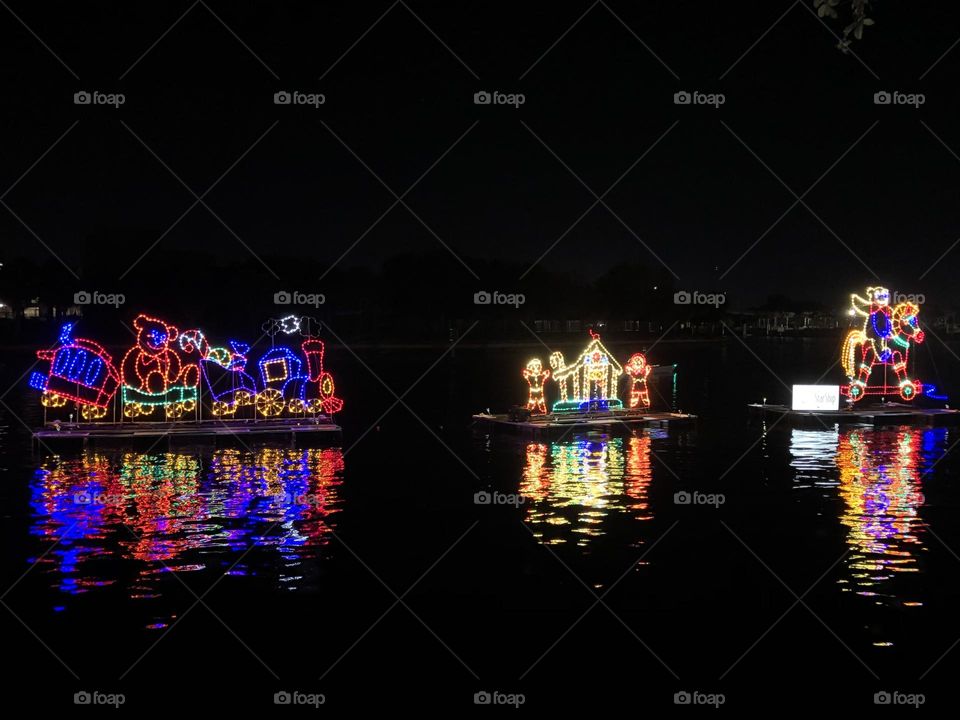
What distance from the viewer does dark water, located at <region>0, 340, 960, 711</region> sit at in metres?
10.1

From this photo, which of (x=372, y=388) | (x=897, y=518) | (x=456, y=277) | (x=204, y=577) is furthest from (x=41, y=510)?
(x=456, y=277)

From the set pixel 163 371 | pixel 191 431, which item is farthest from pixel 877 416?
pixel 163 371

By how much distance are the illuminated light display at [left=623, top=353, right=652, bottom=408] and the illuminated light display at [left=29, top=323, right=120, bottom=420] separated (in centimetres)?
1370

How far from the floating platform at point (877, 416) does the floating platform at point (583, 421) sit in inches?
131

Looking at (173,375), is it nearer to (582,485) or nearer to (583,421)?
(583,421)

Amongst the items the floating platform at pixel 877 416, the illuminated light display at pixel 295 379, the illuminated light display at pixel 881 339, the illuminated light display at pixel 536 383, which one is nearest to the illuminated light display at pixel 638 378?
the illuminated light display at pixel 536 383

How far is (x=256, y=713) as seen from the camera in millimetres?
9281

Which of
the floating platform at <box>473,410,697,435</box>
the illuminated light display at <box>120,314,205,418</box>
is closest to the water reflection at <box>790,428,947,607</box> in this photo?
the floating platform at <box>473,410,697,435</box>

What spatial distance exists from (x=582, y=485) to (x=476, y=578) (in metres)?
6.88

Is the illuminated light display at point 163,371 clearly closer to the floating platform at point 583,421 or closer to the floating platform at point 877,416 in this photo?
the floating platform at point 583,421

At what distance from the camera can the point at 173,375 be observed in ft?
90.6

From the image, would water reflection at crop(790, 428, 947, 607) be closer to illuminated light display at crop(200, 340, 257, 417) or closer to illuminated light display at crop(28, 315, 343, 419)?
illuminated light display at crop(28, 315, 343, 419)

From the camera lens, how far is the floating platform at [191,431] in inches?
966

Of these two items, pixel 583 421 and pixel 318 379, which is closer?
pixel 318 379
